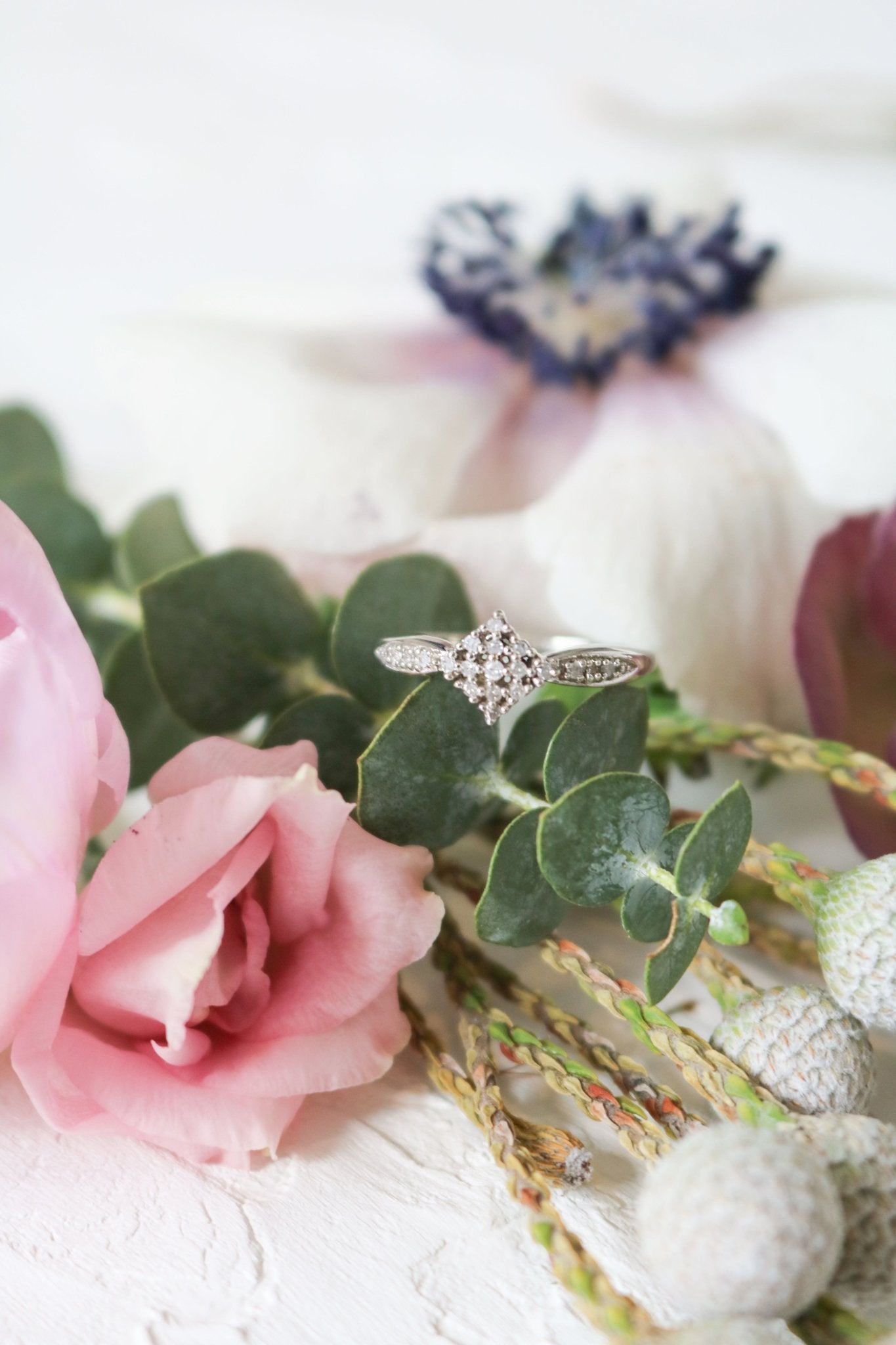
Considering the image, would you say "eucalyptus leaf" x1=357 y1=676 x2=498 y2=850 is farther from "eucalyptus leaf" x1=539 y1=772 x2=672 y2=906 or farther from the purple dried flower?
the purple dried flower

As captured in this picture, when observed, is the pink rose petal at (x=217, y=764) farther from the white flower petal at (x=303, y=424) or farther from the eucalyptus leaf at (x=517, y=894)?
the white flower petal at (x=303, y=424)

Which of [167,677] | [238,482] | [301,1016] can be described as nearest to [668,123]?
[238,482]

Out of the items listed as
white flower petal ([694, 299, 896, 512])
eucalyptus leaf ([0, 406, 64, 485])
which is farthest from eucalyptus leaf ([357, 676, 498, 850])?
eucalyptus leaf ([0, 406, 64, 485])

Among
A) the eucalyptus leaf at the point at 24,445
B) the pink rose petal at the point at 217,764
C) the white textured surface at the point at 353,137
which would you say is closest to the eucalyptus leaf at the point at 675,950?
the pink rose petal at the point at 217,764

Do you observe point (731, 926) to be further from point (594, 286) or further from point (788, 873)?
point (594, 286)

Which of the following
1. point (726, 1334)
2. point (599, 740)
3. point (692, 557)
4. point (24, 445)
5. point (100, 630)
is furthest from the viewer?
point (24, 445)

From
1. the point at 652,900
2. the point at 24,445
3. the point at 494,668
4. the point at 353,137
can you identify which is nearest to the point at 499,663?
the point at 494,668
